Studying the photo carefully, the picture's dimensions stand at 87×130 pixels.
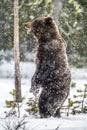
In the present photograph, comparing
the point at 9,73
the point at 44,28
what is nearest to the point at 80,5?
the point at 9,73

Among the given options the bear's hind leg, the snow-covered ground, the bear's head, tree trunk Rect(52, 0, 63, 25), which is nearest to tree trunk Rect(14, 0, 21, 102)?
the snow-covered ground

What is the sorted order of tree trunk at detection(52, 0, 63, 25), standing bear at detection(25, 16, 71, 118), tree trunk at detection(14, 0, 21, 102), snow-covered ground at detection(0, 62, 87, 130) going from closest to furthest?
snow-covered ground at detection(0, 62, 87, 130) < standing bear at detection(25, 16, 71, 118) < tree trunk at detection(14, 0, 21, 102) < tree trunk at detection(52, 0, 63, 25)

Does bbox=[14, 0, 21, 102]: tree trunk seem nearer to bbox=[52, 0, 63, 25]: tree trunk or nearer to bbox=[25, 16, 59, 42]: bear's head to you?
bbox=[52, 0, 63, 25]: tree trunk

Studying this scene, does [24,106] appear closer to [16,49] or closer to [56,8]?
[16,49]

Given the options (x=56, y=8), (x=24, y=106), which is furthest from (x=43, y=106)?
(x=56, y=8)

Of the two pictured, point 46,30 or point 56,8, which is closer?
point 46,30

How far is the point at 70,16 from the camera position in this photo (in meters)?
21.0

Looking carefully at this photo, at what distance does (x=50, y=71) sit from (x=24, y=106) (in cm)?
503

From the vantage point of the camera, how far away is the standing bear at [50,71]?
273 inches

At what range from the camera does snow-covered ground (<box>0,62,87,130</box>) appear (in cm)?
581

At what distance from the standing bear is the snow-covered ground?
0.88 ft

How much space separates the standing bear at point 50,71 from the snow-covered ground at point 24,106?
0.27 metres

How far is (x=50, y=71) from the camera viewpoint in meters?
6.95

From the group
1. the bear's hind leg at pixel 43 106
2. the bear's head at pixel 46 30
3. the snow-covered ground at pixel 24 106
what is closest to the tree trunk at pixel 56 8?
the snow-covered ground at pixel 24 106
